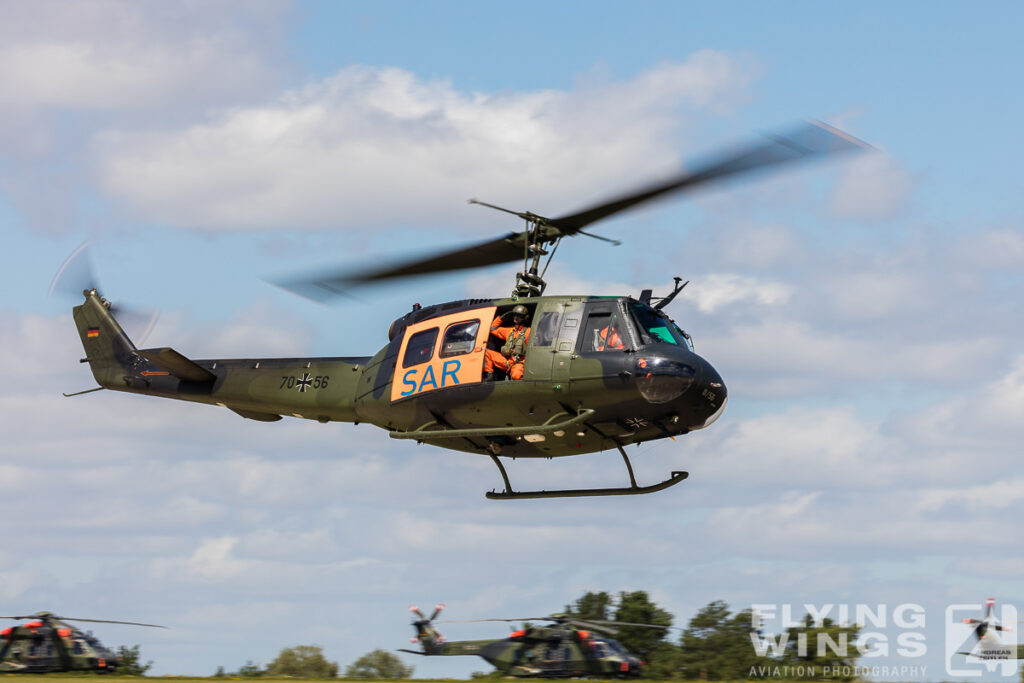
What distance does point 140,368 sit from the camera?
2606cm

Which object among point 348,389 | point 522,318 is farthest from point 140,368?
point 522,318

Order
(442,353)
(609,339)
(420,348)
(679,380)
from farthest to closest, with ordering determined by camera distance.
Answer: (420,348)
(442,353)
(609,339)
(679,380)

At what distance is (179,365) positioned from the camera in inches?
966

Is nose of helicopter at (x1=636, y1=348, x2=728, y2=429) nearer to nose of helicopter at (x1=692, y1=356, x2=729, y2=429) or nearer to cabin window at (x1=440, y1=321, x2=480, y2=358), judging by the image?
nose of helicopter at (x1=692, y1=356, x2=729, y2=429)

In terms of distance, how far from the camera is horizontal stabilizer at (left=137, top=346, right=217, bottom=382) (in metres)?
24.3

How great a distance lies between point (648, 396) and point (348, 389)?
672 cm

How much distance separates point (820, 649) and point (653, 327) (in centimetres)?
981

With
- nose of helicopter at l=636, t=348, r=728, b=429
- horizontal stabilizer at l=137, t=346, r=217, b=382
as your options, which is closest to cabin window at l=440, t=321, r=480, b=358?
nose of helicopter at l=636, t=348, r=728, b=429

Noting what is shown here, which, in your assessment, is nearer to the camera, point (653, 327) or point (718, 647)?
point (653, 327)

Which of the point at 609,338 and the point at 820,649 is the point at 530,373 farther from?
the point at 820,649

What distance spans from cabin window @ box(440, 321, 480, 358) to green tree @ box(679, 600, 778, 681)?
10559mm

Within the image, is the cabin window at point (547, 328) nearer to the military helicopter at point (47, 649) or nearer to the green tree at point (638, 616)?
the military helicopter at point (47, 649)

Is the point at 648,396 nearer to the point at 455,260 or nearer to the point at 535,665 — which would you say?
the point at 455,260

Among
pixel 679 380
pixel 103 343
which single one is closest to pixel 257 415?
pixel 103 343
